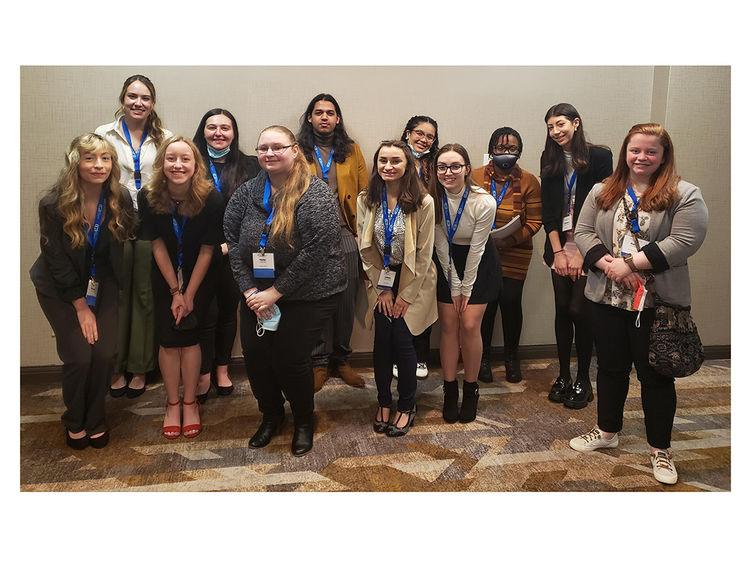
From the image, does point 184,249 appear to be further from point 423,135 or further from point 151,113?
point 423,135

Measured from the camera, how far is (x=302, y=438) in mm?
2660

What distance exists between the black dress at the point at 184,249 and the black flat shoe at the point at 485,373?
5.54ft

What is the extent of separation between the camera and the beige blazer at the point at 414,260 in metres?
2.62

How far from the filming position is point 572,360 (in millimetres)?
3709

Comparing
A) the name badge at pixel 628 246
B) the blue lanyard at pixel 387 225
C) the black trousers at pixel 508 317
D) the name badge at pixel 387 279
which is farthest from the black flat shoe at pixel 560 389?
the blue lanyard at pixel 387 225

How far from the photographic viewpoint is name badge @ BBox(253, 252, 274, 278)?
2420mm

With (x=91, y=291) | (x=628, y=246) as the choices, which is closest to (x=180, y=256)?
(x=91, y=291)

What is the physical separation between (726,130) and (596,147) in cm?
57

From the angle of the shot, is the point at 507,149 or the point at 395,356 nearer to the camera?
the point at 395,356

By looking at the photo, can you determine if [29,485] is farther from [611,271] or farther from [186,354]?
[611,271]

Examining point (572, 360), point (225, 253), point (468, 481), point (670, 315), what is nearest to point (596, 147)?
point (670, 315)

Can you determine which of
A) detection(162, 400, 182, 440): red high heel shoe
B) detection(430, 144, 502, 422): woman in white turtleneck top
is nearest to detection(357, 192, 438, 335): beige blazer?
detection(430, 144, 502, 422): woman in white turtleneck top

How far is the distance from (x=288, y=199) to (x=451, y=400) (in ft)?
4.50

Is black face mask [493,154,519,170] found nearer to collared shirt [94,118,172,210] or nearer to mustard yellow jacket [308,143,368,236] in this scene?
mustard yellow jacket [308,143,368,236]
